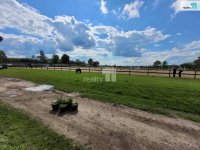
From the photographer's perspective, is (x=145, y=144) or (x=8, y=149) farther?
(x=145, y=144)

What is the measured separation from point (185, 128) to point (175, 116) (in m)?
1.44

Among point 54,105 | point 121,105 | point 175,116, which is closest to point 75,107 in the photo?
point 54,105

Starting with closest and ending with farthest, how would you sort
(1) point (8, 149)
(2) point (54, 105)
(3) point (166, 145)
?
1. (1) point (8, 149)
2. (3) point (166, 145)
3. (2) point (54, 105)

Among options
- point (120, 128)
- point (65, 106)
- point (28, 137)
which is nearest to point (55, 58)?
point (65, 106)

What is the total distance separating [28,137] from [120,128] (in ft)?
9.88

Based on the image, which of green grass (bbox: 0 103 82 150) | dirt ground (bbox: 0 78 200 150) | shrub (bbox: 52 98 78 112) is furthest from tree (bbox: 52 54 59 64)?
green grass (bbox: 0 103 82 150)

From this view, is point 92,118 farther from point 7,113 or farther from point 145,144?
point 7,113

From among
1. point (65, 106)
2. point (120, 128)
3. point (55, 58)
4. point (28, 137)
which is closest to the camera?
point (28, 137)

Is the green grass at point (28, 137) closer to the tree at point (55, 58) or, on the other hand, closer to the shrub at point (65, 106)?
the shrub at point (65, 106)

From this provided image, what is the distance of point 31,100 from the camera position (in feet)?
37.4

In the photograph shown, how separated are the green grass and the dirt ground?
0.37 meters

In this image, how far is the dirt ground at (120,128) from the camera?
5820mm

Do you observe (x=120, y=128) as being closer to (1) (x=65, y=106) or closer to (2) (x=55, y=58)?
(1) (x=65, y=106)

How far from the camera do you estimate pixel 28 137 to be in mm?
6094
